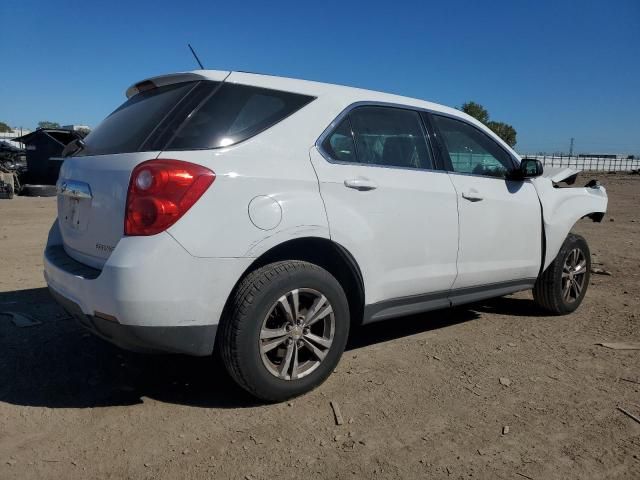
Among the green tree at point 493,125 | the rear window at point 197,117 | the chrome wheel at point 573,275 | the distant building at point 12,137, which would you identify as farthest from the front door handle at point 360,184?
the green tree at point 493,125

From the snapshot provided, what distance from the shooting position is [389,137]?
138 inches

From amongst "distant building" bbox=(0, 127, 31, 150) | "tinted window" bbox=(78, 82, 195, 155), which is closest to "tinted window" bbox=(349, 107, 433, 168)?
"tinted window" bbox=(78, 82, 195, 155)

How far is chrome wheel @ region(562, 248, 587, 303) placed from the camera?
15.7 ft

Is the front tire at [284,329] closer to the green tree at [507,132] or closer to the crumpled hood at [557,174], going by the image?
the crumpled hood at [557,174]

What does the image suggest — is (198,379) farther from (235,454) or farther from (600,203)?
(600,203)

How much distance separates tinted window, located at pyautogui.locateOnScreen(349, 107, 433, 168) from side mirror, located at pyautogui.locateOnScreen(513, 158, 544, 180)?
95cm

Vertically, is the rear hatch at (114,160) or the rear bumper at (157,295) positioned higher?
the rear hatch at (114,160)

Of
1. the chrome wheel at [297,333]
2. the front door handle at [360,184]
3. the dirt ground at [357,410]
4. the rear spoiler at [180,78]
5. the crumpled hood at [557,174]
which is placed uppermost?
the rear spoiler at [180,78]

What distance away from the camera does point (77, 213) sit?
116 inches

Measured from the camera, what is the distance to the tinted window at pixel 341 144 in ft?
10.2

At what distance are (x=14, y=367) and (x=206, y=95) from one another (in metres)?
2.20

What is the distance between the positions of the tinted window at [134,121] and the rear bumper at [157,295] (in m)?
0.64

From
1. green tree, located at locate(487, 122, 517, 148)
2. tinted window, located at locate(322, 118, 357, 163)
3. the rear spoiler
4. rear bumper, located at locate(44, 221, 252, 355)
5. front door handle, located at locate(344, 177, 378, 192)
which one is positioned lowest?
rear bumper, located at locate(44, 221, 252, 355)

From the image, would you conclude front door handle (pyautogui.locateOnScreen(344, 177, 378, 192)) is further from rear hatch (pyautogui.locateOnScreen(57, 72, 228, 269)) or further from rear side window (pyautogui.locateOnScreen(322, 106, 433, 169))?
rear hatch (pyautogui.locateOnScreen(57, 72, 228, 269))
